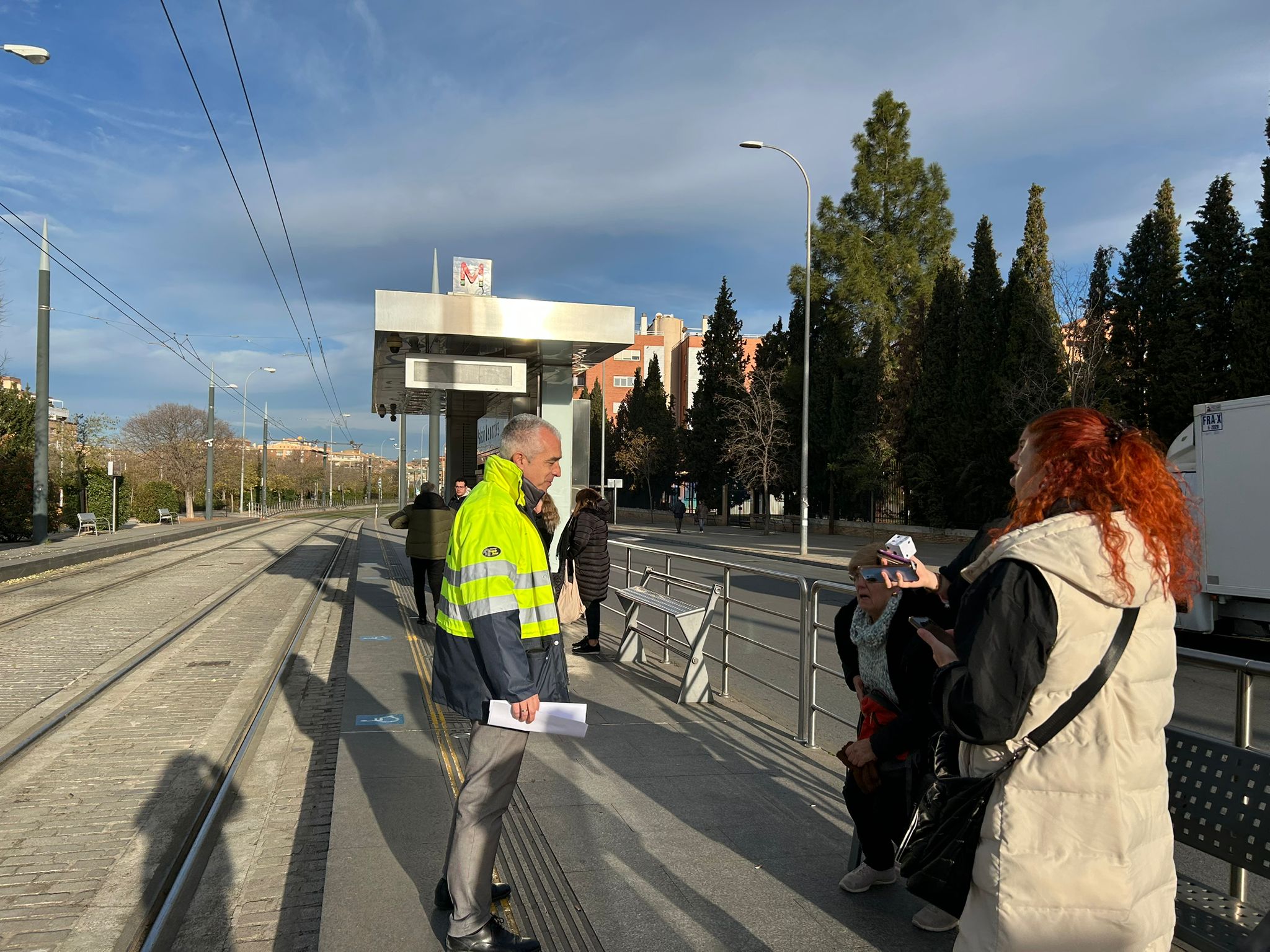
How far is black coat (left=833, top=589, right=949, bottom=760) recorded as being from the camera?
124 inches

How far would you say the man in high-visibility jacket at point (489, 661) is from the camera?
3.06 meters

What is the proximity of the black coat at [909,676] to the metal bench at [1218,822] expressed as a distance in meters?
0.82

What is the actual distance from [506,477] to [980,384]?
31350 mm

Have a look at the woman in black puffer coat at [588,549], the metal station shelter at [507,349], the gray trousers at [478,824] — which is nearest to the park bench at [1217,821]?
the gray trousers at [478,824]

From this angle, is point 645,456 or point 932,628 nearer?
point 932,628

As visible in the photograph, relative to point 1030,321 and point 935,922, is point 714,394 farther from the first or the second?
point 935,922

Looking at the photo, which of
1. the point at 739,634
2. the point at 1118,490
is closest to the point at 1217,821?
the point at 1118,490

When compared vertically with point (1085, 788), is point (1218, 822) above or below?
below

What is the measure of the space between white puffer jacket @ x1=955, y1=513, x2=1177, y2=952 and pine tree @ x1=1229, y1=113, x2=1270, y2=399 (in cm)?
2208

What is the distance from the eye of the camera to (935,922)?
3.41 m

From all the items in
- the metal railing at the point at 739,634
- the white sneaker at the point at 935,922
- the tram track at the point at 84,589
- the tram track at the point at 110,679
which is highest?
the metal railing at the point at 739,634

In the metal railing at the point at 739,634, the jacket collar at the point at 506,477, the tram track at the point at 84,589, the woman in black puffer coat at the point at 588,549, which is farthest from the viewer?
the tram track at the point at 84,589

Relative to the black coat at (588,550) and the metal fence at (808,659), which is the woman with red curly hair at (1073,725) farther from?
the black coat at (588,550)

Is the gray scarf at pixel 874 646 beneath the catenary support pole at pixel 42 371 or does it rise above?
beneath
